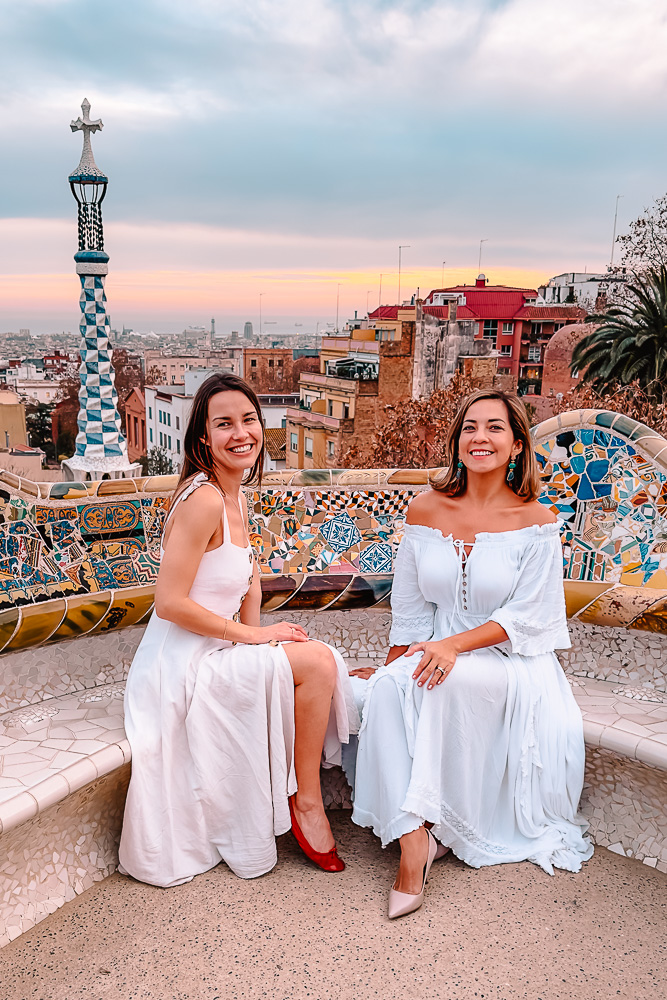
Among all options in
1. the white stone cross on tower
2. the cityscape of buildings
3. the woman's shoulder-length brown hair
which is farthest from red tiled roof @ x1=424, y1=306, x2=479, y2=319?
the woman's shoulder-length brown hair

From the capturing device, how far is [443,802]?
2.34 m

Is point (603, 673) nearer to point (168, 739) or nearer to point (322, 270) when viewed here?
point (168, 739)

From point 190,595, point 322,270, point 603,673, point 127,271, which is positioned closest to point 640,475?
point 603,673

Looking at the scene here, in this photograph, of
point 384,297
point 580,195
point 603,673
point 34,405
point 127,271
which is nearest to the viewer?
point 603,673

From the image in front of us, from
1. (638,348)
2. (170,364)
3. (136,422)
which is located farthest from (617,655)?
(170,364)

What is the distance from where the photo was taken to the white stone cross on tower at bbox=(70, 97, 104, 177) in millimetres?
10469

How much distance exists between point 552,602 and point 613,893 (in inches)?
33.1

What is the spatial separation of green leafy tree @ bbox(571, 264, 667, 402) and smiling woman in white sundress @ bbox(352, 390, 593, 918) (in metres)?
15.3

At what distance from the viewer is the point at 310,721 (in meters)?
2.29

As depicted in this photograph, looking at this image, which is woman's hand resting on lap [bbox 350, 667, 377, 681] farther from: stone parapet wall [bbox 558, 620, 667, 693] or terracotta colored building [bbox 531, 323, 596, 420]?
terracotta colored building [bbox 531, 323, 596, 420]

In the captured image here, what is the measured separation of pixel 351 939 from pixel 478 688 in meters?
0.75

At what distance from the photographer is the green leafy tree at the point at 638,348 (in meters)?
16.9

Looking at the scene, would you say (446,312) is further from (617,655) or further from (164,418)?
(617,655)

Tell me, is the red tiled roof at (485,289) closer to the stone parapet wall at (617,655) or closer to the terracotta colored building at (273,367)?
the terracotta colored building at (273,367)
